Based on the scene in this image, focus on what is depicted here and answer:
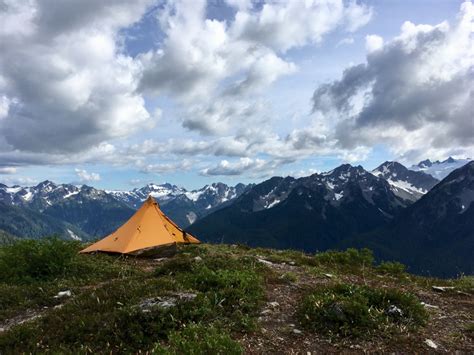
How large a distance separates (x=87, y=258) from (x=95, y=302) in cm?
816

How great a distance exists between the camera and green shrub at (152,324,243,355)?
7.43 m

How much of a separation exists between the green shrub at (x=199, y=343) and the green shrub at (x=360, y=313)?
2.58m

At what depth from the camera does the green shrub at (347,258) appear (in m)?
18.8

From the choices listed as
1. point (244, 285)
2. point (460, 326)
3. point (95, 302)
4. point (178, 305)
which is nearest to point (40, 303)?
point (95, 302)

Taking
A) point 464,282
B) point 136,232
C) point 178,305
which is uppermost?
point 136,232

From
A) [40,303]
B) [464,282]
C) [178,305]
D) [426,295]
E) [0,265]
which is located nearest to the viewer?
[178,305]

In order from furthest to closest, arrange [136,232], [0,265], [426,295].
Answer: [136,232] → [0,265] → [426,295]

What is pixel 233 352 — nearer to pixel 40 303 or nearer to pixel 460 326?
pixel 460 326

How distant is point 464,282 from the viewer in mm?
16016

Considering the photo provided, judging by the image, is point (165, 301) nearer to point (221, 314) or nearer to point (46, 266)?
point (221, 314)

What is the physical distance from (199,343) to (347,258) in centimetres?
1302

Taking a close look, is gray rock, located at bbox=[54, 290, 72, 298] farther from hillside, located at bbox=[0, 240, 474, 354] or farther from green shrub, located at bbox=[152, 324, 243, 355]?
green shrub, located at bbox=[152, 324, 243, 355]

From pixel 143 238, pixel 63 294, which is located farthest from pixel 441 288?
pixel 143 238

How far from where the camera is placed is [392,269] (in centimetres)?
1764
